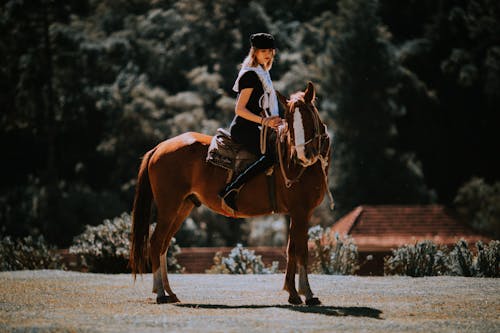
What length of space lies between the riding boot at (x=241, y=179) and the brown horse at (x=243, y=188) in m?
0.10

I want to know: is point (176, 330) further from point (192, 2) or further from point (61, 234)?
point (192, 2)

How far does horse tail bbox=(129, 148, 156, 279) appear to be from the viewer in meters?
12.8

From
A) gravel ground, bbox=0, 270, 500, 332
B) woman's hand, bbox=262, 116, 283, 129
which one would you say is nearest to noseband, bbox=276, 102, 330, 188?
woman's hand, bbox=262, 116, 283, 129

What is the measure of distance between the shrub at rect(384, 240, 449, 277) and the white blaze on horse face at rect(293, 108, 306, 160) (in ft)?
19.1

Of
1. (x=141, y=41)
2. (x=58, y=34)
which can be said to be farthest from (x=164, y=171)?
(x=141, y=41)

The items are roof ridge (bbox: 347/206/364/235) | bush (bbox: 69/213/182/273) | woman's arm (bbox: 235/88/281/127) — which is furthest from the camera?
roof ridge (bbox: 347/206/364/235)

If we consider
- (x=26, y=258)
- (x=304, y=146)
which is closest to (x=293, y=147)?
(x=304, y=146)

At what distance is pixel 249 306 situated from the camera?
11.6m

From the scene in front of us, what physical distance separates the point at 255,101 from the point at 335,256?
5.98 m

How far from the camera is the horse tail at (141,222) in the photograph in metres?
12.8

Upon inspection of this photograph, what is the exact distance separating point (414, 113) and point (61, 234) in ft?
71.7

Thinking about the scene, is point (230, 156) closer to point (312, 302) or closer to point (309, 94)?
point (309, 94)

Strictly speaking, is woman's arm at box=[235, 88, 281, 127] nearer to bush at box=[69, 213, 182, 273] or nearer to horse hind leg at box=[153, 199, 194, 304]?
horse hind leg at box=[153, 199, 194, 304]

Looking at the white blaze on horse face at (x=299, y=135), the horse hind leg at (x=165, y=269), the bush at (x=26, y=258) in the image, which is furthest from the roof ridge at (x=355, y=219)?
the white blaze on horse face at (x=299, y=135)
